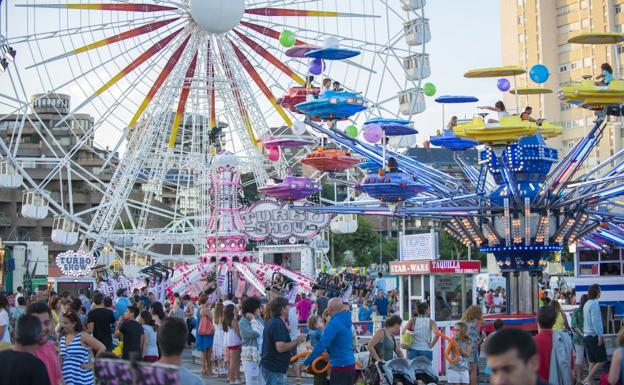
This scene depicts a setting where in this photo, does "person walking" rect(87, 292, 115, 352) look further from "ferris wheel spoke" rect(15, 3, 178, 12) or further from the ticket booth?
"ferris wheel spoke" rect(15, 3, 178, 12)

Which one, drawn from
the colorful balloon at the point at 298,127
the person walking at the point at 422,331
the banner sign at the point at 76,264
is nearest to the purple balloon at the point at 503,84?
the colorful balloon at the point at 298,127

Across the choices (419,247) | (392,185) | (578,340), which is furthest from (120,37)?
(578,340)

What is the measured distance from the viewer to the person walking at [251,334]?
1571 cm

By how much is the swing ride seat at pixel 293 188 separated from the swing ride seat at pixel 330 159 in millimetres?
1947

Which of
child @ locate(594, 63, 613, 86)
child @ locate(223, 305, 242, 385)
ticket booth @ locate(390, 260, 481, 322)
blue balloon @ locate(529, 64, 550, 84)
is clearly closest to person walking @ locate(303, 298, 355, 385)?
child @ locate(223, 305, 242, 385)

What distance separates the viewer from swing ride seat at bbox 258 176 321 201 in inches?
1121

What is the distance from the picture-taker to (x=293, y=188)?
93.4 feet

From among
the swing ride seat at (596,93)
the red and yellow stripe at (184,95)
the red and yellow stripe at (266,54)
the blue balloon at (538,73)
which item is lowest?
the swing ride seat at (596,93)

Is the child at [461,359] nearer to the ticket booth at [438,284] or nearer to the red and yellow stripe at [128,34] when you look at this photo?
the ticket booth at [438,284]

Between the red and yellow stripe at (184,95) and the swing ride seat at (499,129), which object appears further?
the red and yellow stripe at (184,95)

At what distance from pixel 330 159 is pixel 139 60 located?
55.3ft

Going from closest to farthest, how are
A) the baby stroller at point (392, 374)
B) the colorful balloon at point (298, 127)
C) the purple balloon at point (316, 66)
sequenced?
the baby stroller at point (392, 374) → the purple balloon at point (316, 66) → the colorful balloon at point (298, 127)

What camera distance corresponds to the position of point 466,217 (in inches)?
1023

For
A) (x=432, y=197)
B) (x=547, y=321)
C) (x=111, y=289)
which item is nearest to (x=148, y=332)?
(x=547, y=321)
